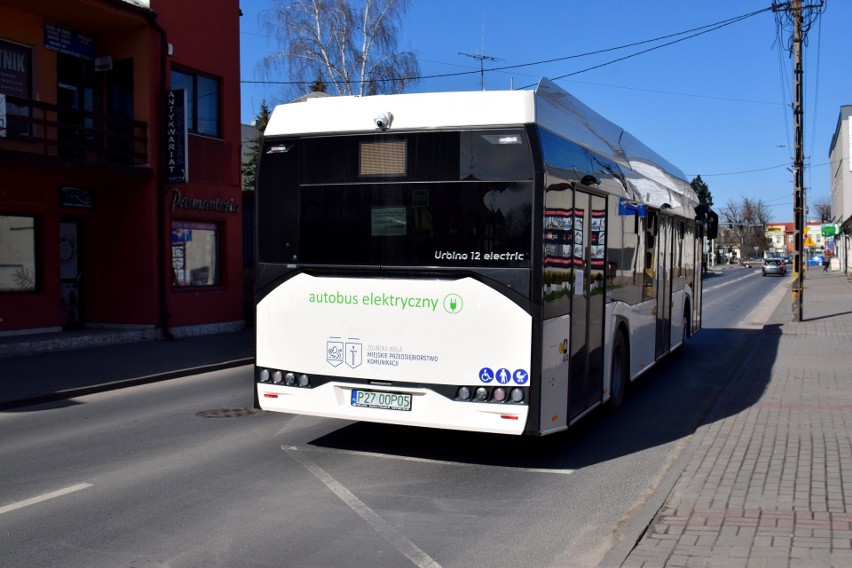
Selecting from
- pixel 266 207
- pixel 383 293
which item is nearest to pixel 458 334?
pixel 383 293

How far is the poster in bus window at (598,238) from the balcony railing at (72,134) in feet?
38.3

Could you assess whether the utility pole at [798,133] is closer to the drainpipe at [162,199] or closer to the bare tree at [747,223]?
the drainpipe at [162,199]

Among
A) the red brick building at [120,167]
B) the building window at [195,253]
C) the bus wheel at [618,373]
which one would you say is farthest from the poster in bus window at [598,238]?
the building window at [195,253]

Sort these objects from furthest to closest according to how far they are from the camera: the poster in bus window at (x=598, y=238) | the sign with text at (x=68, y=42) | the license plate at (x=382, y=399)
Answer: the sign with text at (x=68, y=42)
the poster in bus window at (x=598, y=238)
the license plate at (x=382, y=399)

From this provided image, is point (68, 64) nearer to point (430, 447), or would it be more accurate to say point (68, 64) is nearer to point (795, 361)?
point (430, 447)

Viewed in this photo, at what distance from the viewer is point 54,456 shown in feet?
25.4

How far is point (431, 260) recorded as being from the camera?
22.8 feet

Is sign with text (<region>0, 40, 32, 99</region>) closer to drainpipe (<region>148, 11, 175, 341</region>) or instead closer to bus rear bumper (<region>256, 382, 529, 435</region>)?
drainpipe (<region>148, 11, 175, 341</region>)

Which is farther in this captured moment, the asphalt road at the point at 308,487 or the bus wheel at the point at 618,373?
the bus wheel at the point at 618,373

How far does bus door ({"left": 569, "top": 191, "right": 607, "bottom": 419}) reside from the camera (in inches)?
294

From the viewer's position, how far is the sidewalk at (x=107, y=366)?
449 inches

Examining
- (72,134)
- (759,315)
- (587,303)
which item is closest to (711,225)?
(759,315)

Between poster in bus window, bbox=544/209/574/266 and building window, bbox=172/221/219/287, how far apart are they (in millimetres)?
13661

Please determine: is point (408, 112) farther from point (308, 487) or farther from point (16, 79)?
point (16, 79)
